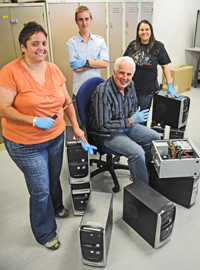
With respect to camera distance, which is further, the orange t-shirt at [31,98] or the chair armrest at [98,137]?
the chair armrest at [98,137]

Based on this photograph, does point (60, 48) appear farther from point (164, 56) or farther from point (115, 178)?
point (115, 178)

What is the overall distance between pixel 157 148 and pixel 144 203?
0.51 meters

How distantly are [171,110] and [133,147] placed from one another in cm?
86

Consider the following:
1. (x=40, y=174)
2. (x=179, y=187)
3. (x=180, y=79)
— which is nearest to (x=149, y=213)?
(x=179, y=187)

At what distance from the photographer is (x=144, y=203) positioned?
5.23 feet

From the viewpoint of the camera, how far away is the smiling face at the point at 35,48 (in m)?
1.29

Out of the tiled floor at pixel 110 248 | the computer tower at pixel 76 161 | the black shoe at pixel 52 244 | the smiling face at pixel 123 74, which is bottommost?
the tiled floor at pixel 110 248

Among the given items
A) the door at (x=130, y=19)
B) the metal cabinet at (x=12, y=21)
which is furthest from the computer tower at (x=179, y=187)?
the door at (x=130, y=19)

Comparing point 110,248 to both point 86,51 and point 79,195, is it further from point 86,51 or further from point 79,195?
point 86,51

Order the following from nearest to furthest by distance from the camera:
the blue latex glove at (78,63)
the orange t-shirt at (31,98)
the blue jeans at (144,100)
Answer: the orange t-shirt at (31,98), the blue latex glove at (78,63), the blue jeans at (144,100)

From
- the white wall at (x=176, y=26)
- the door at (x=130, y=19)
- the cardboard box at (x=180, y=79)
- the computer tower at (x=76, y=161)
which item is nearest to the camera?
the computer tower at (x=76, y=161)

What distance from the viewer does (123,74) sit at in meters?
1.87

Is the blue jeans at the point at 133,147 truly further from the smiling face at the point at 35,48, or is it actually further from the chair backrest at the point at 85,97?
the smiling face at the point at 35,48

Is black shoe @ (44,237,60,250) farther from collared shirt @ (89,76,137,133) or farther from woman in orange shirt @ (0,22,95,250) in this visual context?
collared shirt @ (89,76,137,133)
